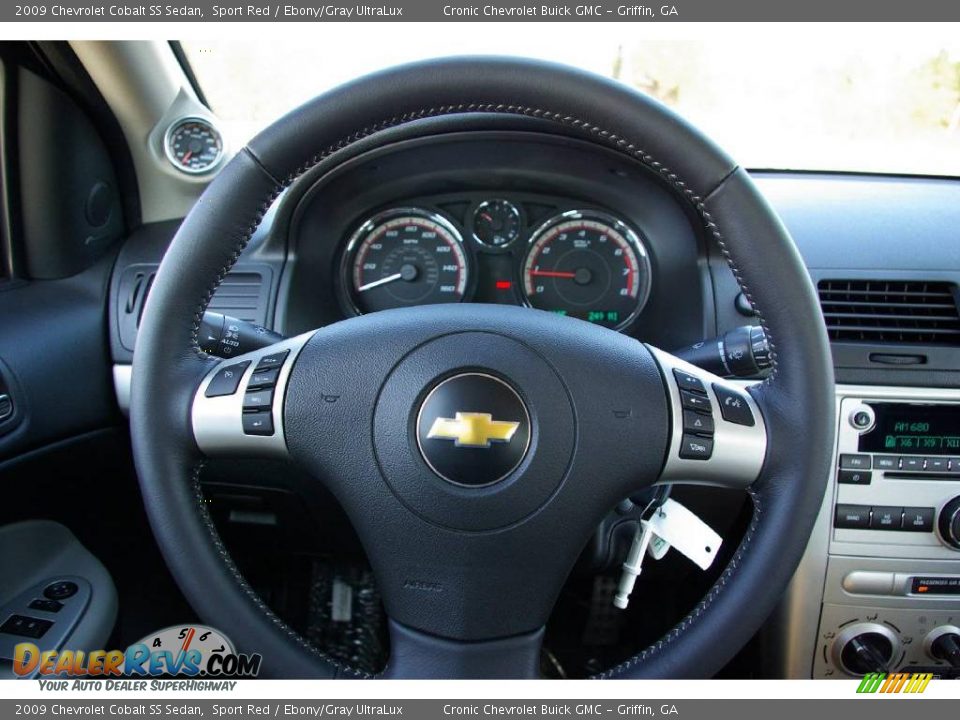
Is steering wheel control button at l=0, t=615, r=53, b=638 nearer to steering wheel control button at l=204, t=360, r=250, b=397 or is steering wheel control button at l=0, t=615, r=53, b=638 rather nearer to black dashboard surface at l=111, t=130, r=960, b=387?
black dashboard surface at l=111, t=130, r=960, b=387

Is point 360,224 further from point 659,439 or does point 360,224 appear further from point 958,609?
point 958,609

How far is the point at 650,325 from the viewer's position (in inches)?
73.7

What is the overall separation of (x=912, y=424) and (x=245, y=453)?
130cm

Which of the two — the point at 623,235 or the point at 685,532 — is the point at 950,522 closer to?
A: the point at 685,532

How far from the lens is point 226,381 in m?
1.12

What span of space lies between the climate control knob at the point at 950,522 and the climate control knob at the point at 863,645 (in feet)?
0.80

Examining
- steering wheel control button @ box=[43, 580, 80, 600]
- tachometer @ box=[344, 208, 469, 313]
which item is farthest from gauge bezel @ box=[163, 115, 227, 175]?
steering wheel control button @ box=[43, 580, 80, 600]

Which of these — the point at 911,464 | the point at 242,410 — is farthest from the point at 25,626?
the point at 911,464

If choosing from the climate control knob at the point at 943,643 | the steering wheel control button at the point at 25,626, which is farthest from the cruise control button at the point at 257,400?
the climate control knob at the point at 943,643

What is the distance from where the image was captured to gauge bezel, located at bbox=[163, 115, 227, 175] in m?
2.00

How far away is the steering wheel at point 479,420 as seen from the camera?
1.01 metres

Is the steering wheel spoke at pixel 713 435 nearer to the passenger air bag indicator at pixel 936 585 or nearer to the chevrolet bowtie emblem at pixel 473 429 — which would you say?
the chevrolet bowtie emblem at pixel 473 429

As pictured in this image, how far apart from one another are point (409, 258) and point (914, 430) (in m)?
1.15

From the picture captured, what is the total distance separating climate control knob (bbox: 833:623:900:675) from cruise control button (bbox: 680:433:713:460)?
918 mm
